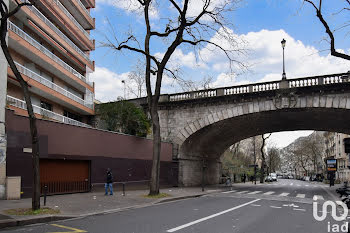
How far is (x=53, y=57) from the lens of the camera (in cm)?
2773

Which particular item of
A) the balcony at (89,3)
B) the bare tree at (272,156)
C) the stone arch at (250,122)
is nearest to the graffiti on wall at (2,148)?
the stone arch at (250,122)

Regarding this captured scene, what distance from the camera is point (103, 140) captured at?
63.6 feet

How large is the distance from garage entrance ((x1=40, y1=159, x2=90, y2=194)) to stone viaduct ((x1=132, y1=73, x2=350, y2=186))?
389 inches

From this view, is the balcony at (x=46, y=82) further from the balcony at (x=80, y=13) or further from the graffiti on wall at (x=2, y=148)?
the graffiti on wall at (x=2, y=148)

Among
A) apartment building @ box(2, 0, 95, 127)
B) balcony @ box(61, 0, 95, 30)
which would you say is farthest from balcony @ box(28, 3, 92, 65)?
balcony @ box(61, 0, 95, 30)

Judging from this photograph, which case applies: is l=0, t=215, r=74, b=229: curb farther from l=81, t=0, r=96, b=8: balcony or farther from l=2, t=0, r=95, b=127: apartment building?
l=81, t=0, r=96, b=8: balcony

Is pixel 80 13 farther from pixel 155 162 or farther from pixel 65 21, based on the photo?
pixel 155 162

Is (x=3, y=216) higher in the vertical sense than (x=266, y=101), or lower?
lower

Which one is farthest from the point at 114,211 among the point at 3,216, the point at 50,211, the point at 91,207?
the point at 3,216

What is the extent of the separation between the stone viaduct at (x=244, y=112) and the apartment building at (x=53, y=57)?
7.65 metres

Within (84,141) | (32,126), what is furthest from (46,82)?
(32,126)

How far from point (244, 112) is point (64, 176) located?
1587 cm

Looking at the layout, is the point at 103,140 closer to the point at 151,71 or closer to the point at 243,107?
the point at 151,71

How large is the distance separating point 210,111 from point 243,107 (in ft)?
10.0
